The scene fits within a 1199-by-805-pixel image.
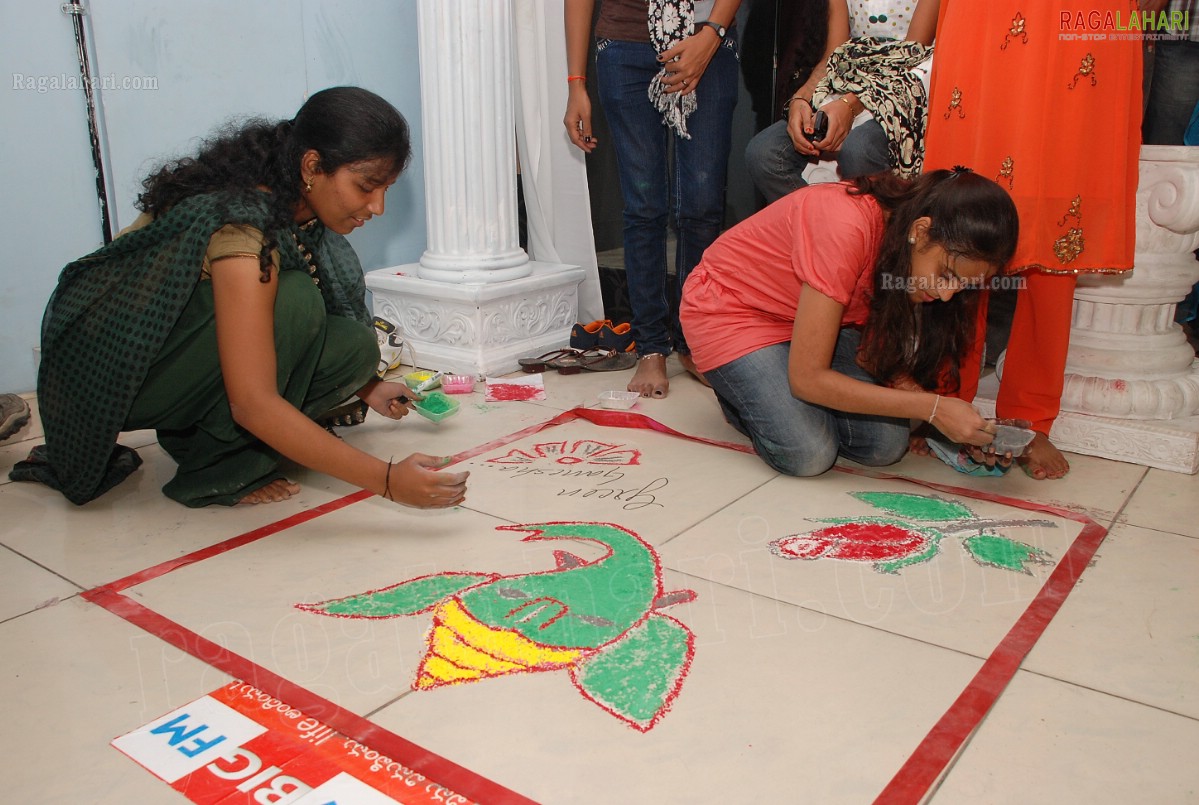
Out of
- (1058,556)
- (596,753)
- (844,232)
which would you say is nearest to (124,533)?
(596,753)

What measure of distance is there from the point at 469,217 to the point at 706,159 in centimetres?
84

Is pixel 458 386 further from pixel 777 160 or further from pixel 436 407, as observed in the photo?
pixel 777 160

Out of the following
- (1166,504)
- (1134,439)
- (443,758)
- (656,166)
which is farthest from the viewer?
(656,166)

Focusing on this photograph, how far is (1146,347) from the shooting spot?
236 centimetres

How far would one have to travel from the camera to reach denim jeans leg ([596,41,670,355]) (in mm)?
2848

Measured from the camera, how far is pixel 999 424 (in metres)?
2.10

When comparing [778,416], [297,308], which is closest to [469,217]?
[297,308]

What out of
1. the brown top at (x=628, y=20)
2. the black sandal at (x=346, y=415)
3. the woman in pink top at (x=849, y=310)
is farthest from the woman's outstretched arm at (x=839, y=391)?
the brown top at (x=628, y=20)

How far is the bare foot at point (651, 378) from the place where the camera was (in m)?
2.82

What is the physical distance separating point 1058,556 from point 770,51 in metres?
2.14

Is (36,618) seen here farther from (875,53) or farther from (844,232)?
(875,53)

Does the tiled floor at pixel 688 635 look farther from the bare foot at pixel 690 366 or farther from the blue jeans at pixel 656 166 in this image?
the blue jeans at pixel 656 166

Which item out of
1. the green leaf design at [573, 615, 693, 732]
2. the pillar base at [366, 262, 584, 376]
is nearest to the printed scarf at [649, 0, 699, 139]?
the pillar base at [366, 262, 584, 376]

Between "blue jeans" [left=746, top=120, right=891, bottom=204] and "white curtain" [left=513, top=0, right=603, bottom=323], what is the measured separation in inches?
39.1
